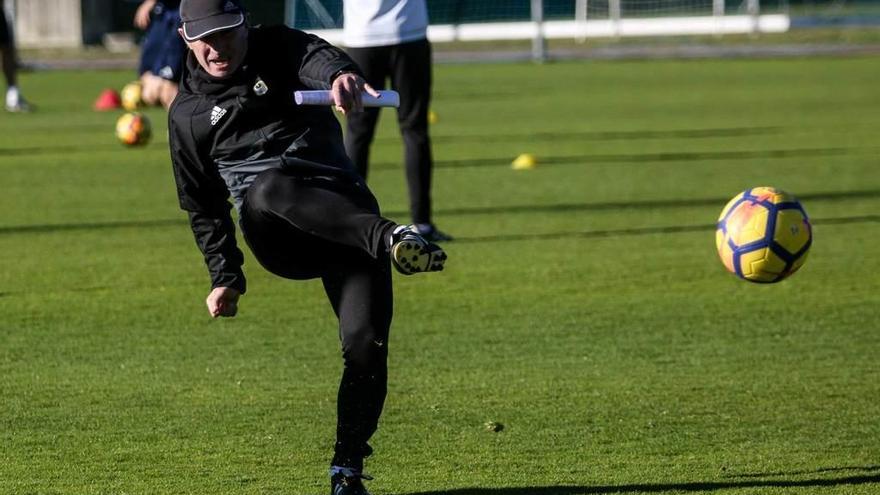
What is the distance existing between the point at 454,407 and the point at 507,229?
4.95 m

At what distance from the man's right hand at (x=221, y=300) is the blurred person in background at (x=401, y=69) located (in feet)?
17.1

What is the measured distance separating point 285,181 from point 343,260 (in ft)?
1.02

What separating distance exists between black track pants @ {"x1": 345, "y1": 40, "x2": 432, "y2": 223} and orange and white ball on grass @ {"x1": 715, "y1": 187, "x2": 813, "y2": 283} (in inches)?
132

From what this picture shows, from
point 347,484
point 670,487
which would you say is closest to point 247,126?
point 347,484

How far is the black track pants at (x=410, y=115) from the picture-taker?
10.1 meters

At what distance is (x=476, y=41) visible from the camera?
4031 centimetres

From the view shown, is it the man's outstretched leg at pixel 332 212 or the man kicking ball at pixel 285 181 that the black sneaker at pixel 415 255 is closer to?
the man's outstretched leg at pixel 332 212

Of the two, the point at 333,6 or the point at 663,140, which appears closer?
the point at 663,140

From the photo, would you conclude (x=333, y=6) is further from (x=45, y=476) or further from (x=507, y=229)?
(x=45, y=476)

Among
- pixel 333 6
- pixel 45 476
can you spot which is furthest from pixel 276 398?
pixel 333 6

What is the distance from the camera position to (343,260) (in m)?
4.80

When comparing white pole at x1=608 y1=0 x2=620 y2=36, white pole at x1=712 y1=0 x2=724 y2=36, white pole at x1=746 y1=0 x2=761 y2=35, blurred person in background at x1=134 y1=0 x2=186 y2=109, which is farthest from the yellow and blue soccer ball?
white pole at x1=746 y1=0 x2=761 y2=35

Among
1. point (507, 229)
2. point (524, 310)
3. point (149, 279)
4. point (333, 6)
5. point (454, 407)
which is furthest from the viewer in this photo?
point (333, 6)

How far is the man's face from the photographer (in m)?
4.75
